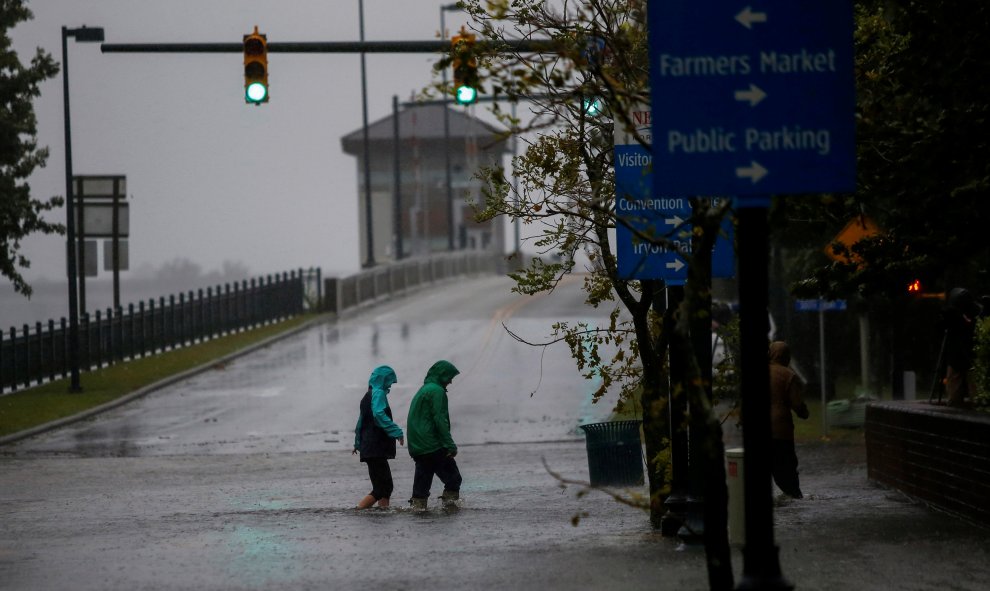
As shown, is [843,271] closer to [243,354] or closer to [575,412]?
[575,412]

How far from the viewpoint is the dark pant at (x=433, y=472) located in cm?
1502

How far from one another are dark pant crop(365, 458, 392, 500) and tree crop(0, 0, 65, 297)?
18279mm

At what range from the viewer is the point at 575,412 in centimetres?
2672

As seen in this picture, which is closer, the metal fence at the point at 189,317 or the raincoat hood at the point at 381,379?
the raincoat hood at the point at 381,379

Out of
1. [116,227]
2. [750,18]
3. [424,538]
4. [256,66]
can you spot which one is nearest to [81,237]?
[116,227]

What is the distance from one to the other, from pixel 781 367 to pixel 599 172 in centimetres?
379

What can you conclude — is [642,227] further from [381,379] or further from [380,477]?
[380,477]

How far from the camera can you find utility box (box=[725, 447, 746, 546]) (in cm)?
1148

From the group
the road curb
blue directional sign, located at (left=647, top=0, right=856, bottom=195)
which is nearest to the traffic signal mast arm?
the road curb

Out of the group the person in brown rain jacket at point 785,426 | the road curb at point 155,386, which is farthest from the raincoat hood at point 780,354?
the road curb at point 155,386

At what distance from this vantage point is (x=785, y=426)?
48.5 ft

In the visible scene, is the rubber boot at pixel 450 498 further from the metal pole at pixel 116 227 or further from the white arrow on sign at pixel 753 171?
the metal pole at pixel 116 227

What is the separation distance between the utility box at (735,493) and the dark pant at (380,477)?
4674mm

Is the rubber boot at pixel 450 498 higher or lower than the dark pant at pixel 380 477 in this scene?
lower
